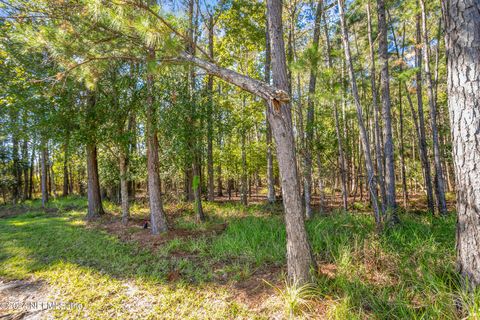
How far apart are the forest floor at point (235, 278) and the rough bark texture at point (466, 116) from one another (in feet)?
1.34

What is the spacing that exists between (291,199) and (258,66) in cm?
890

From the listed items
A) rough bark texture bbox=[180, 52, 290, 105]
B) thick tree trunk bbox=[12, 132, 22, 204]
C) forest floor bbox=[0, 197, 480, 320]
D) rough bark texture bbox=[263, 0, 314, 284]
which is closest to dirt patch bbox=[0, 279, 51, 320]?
forest floor bbox=[0, 197, 480, 320]

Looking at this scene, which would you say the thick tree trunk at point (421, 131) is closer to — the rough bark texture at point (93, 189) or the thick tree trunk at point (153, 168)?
the thick tree trunk at point (153, 168)

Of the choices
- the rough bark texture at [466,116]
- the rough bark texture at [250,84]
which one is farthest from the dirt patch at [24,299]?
the rough bark texture at [466,116]

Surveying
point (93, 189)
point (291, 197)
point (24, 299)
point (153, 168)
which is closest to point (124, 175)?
point (153, 168)

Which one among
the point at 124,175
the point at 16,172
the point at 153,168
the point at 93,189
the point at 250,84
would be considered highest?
the point at 250,84

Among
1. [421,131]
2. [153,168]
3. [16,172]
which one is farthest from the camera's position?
[16,172]

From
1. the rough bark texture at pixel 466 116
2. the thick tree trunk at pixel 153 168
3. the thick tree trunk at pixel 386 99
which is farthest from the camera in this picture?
the thick tree trunk at pixel 153 168

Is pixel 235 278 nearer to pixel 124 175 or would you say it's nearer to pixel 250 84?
pixel 250 84

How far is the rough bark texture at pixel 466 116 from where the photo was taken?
1788 millimetres

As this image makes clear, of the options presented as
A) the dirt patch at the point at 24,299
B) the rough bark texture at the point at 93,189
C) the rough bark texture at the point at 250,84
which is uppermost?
the rough bark texture at the point at 250,84

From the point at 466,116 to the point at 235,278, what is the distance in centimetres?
315

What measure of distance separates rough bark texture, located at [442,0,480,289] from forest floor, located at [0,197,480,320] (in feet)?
1.34

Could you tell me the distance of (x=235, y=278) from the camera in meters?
3.16
